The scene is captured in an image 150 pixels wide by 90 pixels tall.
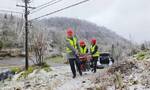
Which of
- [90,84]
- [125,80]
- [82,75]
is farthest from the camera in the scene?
[82,75]

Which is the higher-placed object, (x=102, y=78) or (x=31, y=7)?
(x=31, y=7)

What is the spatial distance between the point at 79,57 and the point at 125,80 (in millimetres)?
4630

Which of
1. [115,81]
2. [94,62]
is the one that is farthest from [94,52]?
[115,81]

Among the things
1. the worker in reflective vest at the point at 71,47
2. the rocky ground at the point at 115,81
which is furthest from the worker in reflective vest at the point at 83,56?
the rocky ground at the point at 115,81

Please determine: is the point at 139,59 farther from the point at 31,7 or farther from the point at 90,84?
the point at 31,7

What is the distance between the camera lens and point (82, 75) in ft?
54.8

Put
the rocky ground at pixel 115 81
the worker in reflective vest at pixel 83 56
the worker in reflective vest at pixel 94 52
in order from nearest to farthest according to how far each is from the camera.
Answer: the rocky ground at pixel 115 81
the worker in reflective vest at pixel 94 52
the worker in reflective vest at pixel 83 56

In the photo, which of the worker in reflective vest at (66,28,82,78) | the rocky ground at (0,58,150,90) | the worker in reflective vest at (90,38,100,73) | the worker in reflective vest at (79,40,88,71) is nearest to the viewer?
the rocky ground at (0,58,150,90)

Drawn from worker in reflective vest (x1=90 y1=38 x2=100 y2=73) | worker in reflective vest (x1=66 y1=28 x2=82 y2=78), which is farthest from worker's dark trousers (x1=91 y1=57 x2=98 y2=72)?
worker in reflective vest (x1=66 y1=28 x2=82 y2=78)

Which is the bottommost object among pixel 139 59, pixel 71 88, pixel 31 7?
pixel 71 88

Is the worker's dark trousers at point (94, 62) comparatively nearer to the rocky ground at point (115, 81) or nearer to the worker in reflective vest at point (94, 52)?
the worker in reflective vest at point (94, 52)

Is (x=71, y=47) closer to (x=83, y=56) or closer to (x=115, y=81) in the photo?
(x=83, y=56)

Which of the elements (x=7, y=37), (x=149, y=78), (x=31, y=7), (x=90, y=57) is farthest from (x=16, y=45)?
(x=149, y=78)

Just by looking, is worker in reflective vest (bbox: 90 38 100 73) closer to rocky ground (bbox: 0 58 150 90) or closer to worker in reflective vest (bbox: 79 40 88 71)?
worker in reflective vest (bbox: 79 40 88 71)
